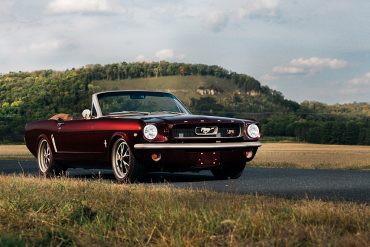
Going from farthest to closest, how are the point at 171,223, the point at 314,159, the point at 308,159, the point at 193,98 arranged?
1. the point at 193,98
2. the point at 308,159
3. the point at 314,159
4. the point at 171,223

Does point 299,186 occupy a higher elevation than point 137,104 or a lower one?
lower

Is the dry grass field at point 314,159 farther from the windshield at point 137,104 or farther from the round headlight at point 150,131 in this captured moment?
the round headlight at point 150,131

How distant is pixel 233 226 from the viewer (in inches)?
175

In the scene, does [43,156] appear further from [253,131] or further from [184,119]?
[253,131]

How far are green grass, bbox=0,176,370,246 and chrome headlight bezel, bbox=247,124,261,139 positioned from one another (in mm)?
3392

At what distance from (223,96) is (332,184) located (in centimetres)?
13279

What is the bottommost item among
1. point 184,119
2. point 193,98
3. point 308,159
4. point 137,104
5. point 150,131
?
point 308,159

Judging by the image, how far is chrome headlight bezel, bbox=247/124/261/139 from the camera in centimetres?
973

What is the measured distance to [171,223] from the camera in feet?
15.1

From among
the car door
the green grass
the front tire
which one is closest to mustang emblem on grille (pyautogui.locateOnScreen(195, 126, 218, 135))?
the front tire

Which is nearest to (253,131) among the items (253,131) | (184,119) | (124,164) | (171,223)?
(253,131)

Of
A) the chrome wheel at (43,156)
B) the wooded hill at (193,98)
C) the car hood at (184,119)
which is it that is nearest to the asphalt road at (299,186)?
the car hood at (184,119)

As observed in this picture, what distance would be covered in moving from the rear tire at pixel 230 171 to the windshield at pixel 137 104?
1190 mm

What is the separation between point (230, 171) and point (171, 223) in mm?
5935
